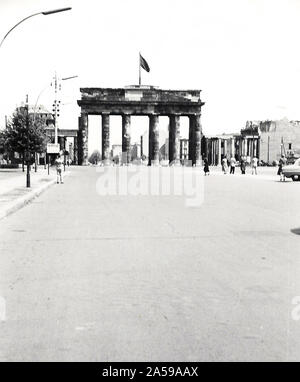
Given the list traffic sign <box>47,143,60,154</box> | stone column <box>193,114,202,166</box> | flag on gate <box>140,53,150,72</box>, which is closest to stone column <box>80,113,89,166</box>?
flag on gate <box>140,53,150,72</box>

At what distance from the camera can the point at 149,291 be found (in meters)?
6.51

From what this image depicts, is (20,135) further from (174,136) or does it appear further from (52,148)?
(174,136)

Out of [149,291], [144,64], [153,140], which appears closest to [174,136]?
[153,140]

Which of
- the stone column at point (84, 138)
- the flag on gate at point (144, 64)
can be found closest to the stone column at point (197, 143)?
the flag on gate at point (144, 64)

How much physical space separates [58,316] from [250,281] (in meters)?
2.53

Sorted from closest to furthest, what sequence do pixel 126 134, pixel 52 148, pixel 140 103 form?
pixel 52 148 → pixel 140 103 → pixel 126 134

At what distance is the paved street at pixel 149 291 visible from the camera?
4590 millimetres

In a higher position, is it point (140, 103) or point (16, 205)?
point (140, 103)

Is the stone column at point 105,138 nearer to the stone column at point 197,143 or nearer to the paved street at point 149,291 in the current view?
the stone column at point 197,143

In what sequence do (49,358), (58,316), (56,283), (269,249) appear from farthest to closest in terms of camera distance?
(269,249)
(56,283)
(58,316)
(49,358)

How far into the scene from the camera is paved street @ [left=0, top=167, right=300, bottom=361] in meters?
4.59

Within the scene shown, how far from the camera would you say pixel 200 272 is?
24.8ft
